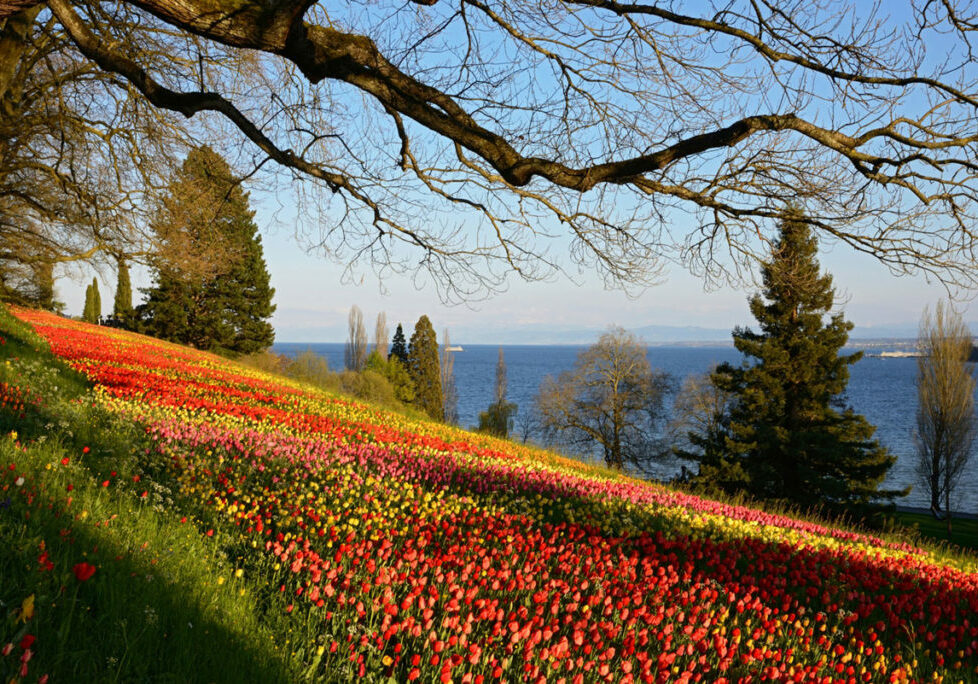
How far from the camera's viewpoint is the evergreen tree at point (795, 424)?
25.0 m

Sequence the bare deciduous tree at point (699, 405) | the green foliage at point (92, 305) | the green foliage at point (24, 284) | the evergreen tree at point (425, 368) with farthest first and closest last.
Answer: the evergreen tree at point (425, 368)
the green foliage at point (92, 305)
the bare deciduous tree at point (699, 405)
the green foliage at point (24, 284)

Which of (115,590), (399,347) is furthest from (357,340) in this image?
(115,590)

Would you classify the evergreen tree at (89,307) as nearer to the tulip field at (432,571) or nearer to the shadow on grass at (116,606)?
the tulip field at (432,571)

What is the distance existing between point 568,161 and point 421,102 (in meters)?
1.38

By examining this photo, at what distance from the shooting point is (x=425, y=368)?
5953 centimetres

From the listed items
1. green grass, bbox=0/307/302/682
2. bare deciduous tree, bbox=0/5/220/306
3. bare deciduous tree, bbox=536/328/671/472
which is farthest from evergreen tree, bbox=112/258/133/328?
green grass, bbox=0/307/302/682

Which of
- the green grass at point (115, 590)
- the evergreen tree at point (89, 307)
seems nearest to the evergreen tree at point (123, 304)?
the evergreen tree at point (89, 307)

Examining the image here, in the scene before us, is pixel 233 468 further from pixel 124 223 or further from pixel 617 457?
pixel 617 457

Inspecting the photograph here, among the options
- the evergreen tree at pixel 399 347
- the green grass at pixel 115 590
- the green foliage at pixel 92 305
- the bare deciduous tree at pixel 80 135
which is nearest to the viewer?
the green grass at pixel 115 590

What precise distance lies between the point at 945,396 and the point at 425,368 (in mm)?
40601

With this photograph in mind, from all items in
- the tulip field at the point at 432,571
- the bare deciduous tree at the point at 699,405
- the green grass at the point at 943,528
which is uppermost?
the tulip field at the point at 432,571

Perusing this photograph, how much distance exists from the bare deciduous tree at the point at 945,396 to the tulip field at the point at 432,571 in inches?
1079

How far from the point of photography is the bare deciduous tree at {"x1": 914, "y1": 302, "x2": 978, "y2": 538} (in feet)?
100

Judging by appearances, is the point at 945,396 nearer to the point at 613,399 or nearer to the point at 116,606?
the point at 613,399
